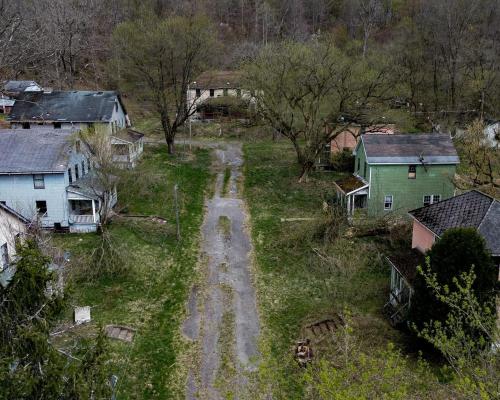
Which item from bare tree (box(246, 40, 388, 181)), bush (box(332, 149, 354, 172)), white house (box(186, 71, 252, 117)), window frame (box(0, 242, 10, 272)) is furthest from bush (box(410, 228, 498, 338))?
white house (box(186, 71, 252, 117))

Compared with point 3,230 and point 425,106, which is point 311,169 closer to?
point 425,106

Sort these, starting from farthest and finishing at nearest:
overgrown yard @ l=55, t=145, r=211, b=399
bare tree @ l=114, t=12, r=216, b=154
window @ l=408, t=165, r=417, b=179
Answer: bare tree @ l=114, t=12, r=216, b=154
window @ l=408, t=165, r=417, b=179
overgrown yard @ l=55, t=145, r=211, b=399

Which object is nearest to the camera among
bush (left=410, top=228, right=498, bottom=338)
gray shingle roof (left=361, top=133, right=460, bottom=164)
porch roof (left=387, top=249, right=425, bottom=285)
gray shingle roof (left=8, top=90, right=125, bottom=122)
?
bush (left=410, top=228, right=498, bottom=338)

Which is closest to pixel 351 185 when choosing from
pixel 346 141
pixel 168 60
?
pixel 346 141

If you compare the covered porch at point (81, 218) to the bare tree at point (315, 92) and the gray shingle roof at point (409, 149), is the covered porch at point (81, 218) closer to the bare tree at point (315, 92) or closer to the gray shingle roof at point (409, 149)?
the gray shingle roof at point (409, 149)

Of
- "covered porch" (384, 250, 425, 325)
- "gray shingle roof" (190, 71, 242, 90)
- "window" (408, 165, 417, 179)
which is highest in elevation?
"gray shingle roof" (190, 71, 242, 90)

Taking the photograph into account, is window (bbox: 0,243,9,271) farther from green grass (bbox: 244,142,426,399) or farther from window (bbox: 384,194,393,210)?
window (bbox: 384,194,393,210)

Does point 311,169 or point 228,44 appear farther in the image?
point 228,44

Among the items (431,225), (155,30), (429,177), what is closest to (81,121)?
(155,30)
